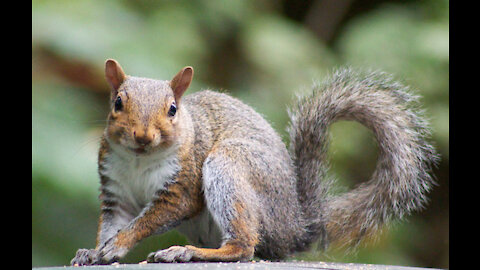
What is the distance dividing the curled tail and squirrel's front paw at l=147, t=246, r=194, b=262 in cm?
58

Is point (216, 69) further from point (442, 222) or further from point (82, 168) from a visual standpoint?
point (442, 222)

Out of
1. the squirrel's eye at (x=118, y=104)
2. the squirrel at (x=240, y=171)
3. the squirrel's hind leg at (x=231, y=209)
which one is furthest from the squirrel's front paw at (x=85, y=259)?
the squirrel's eye at (x=118, y=104)

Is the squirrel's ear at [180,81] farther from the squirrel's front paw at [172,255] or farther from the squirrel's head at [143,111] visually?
the squirrel's front paw at [172,255]

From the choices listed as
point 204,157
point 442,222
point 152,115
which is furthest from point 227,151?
point 442,222

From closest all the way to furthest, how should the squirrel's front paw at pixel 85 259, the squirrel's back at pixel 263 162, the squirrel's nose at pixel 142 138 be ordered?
the squirrel's nose at pixel 142 138 → the squirrel's front paw at pixel 85 259 → the squirrel's back at pixel 263 162

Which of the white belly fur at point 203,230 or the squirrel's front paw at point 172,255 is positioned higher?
the white belly fur at point 203,230

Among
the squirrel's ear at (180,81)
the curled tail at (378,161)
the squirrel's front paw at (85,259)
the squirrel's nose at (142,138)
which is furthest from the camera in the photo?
the curled tail at (378,161)

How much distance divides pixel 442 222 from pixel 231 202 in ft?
7.37

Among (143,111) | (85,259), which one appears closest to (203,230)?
(85,259)

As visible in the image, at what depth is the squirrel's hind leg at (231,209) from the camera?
208 cm

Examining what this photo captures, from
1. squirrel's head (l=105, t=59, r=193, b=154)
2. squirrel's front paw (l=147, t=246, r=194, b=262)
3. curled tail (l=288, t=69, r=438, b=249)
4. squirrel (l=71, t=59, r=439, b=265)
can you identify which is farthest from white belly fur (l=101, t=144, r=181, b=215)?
curled tail (l=288, t=69, r=438, b=249)

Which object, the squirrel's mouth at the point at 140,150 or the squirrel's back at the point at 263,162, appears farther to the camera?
the squirrel's back at the point at 263,162

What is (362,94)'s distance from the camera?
2512 mm

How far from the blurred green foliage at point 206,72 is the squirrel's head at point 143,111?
284mm
